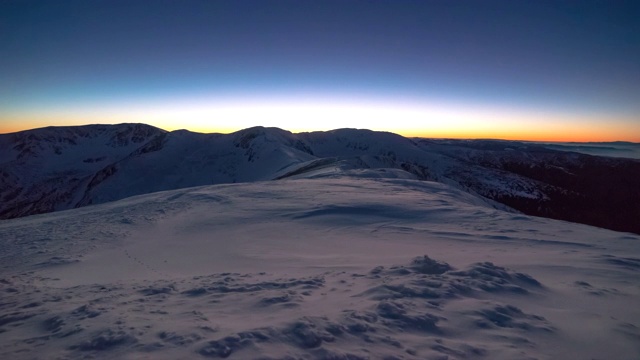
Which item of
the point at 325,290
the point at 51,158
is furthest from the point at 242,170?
the point at 51,158

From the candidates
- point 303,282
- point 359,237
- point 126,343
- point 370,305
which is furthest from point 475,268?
point 126,343

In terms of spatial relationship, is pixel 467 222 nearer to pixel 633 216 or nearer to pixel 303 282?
pixel 303 282

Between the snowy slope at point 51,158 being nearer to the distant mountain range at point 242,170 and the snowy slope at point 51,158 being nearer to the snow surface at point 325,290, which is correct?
the distant mountain range at point 242,170

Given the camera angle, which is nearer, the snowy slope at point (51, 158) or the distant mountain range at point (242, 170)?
the distant mountain range at point (242, 170)

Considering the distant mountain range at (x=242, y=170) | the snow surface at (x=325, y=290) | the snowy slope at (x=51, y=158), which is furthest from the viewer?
the snowy slope at (x=51, y=158)

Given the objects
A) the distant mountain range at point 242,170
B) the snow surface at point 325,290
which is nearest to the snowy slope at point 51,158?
the distant mountain range at point 242,170

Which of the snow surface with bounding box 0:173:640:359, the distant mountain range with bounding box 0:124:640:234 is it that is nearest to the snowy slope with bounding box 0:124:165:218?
the distant mountain range with bounding box 0:124:640:234

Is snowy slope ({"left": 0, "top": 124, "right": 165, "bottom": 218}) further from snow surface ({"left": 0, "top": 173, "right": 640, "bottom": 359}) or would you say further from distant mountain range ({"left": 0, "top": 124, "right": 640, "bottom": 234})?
snow surface ({"left": 0, "top": 173, "right": 640, "bottom": 359})
